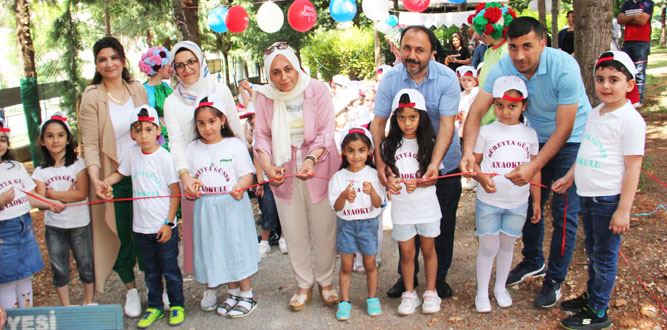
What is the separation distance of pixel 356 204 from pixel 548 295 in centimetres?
149

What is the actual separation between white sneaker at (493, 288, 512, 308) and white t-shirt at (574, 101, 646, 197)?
0.98 m

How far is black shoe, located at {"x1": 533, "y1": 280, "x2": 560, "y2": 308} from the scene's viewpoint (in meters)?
3.64

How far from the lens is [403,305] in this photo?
3.72 metres

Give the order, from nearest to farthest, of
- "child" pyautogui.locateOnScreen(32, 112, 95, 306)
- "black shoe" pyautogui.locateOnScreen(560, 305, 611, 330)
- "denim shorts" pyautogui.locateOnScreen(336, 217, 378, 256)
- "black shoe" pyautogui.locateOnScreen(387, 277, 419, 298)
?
"black shoe" pyautogui.locateOnScreen(560, 305, 611, 330) → "denim shorts" pyautogui.locateOnScreen(336, 217, 378, 256) → "child" pyautogui.locateOnScreen(32, 112, 95, 306) → "black shoe" pyautogui.locateOnScreen(387, 277, 419, 298)

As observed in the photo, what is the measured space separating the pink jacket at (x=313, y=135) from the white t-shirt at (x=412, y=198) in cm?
52

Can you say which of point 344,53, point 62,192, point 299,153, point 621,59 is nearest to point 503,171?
point 621,59

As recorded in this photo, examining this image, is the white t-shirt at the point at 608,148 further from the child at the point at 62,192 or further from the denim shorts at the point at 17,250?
the denim shorts at the point at 17,250

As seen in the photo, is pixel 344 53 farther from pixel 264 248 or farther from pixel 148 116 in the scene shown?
pixel 148 116

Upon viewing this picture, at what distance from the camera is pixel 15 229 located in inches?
139

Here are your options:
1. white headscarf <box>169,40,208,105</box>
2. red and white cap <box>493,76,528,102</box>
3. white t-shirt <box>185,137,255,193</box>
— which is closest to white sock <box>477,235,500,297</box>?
red and white cap <box>493,76,528,102</box>

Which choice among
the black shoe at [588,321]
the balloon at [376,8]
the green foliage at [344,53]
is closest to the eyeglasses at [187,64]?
the black shoe at [588,321]

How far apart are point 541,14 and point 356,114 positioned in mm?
7603

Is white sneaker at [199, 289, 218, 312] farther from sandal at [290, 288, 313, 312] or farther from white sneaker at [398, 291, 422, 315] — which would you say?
white sneaker at [398, 291, 422, 315]

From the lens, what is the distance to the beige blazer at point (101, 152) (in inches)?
151
